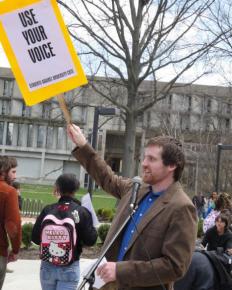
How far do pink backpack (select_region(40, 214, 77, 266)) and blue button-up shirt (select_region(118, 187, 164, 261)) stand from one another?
189 cm

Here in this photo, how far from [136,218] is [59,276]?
2140 millimetres

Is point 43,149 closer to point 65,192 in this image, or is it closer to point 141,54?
point 141,54

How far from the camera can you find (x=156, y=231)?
319cm

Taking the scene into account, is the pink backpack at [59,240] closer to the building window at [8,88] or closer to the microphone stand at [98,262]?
the microphone stand at [98,262]

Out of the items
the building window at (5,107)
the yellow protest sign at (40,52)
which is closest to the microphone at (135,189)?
the yellow protest sign at (40,52)

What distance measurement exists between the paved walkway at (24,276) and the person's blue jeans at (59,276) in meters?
2.80

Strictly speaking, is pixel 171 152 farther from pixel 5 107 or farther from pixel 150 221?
pixel 5 107

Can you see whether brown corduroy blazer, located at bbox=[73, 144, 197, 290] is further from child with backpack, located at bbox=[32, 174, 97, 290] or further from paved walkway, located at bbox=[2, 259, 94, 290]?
paved walkway, located at bbox=[2, 259, 94, 290]

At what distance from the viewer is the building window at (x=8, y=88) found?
77.1 meters

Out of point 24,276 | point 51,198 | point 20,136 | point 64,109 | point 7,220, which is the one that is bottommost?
point 51,198

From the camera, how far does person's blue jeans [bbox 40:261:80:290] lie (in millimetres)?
5258

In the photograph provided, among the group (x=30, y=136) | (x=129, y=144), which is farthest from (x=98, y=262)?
(x=30, y=136)

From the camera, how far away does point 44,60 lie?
385 cm

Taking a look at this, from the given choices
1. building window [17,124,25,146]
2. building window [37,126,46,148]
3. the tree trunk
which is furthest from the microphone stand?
building window [17,124,25,146]
